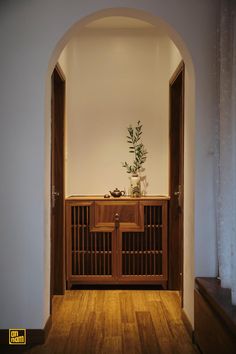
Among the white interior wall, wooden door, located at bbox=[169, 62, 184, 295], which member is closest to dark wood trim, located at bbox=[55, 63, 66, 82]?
the white interior wall

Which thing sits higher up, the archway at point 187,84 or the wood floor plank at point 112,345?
the archway at point 187,84

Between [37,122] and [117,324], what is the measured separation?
165 cm

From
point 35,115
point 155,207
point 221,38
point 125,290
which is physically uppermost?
point 221,38

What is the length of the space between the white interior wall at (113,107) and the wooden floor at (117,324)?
3.83ft

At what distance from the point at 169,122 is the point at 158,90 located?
0.44 metres

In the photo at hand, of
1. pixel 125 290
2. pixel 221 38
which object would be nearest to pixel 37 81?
pixel 221 38

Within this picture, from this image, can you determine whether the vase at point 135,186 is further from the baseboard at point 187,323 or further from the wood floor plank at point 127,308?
the baseboard at point 187,323

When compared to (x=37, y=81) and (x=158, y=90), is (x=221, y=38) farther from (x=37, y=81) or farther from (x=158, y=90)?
(x=158, y=90)

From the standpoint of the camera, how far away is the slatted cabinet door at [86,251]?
402 centimetres

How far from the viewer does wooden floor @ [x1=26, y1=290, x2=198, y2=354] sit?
2.61m

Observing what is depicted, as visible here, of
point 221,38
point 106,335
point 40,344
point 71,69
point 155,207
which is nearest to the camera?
point 221,38

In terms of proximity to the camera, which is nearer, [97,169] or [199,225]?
[199,225]

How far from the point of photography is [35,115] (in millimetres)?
2635

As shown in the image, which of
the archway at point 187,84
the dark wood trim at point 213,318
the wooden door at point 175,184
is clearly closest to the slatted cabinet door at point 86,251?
the wooden door at point 175,184
